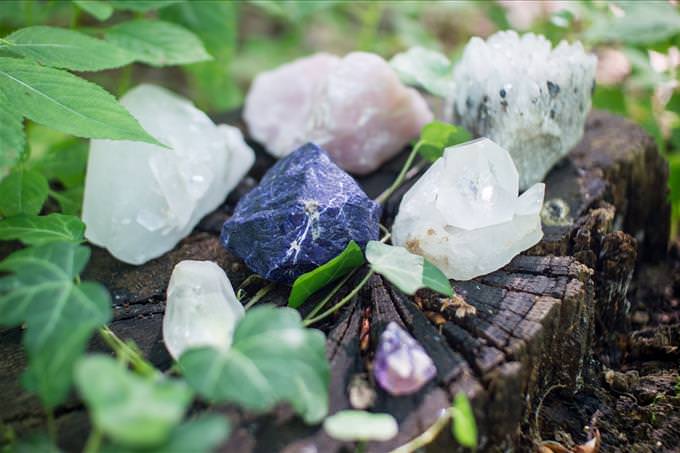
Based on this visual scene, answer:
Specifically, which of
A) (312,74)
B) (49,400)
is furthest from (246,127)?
(49,400)

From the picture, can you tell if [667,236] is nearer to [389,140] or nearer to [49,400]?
[389,140]

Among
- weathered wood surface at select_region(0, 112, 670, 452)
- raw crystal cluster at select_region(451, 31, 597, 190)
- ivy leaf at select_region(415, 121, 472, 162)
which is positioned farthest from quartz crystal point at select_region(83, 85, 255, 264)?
raw crystal cluster at select_region(451, 31, 597, 190)

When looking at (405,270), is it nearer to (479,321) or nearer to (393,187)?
(479,321)

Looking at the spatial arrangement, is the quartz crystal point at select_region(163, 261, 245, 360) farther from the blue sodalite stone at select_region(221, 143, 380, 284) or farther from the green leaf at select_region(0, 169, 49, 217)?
the green leaf at select_region(0, 169, 49, 217)

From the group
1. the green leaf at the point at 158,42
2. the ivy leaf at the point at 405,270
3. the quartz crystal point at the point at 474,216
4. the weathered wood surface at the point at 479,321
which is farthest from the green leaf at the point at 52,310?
the green leaf at the point at 158,42

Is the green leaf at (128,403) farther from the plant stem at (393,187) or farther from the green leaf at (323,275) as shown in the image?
the plant stem at (393,187)

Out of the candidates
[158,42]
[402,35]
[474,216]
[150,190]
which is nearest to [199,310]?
[150,190]
